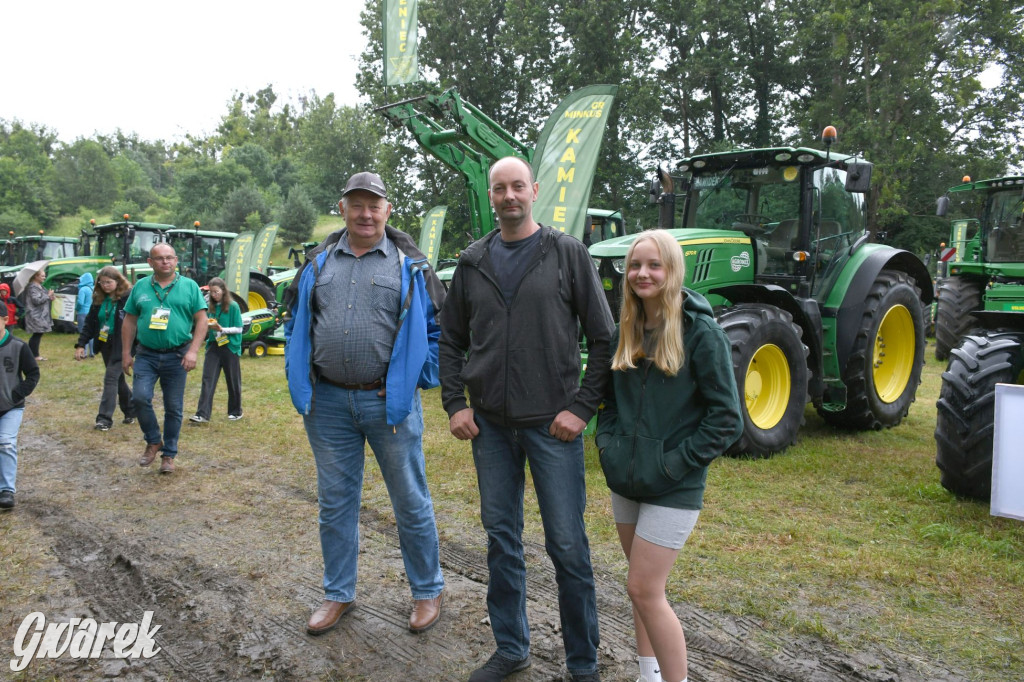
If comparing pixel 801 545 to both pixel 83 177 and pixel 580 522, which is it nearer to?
pixel 580 522

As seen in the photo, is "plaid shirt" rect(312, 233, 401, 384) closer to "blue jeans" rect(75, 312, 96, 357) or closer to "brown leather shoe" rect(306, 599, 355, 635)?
"brown leather shoe" rect(306, 599, 355, 635)

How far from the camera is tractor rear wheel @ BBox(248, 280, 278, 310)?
16.9 metres

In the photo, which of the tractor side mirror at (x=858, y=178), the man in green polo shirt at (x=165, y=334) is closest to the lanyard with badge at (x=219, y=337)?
the man in green polo shirt at (x=165, y=334)

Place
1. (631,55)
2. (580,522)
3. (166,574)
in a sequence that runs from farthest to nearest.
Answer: (631,55)
(166,574)
(580,522)

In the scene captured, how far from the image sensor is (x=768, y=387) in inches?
252

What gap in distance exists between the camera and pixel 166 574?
3947 mm

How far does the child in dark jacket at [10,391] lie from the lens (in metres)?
4.94

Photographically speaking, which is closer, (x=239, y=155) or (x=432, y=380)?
(x=432, y=380)

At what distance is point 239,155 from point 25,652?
5720 centimetres

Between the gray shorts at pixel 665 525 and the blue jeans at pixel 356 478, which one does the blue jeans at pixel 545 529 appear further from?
the blue jeans at pixel 356 478

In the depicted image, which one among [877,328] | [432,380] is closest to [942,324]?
[877,328]

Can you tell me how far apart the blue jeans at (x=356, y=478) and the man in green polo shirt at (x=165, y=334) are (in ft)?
9.47

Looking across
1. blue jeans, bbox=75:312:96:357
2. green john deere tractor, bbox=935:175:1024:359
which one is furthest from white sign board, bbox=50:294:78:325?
green john deere tractor, bbox=935:175:1024:359

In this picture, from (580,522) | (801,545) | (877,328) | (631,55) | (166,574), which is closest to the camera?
(580,522)
